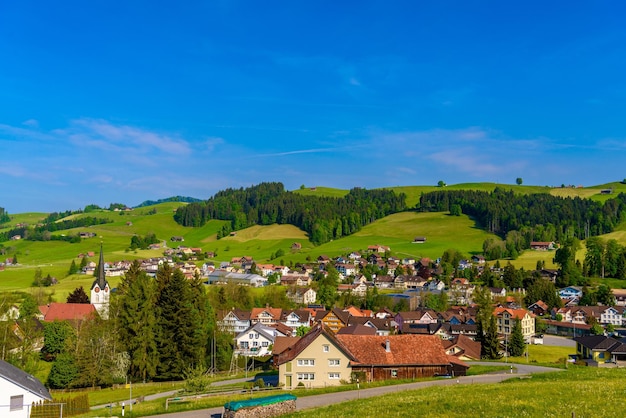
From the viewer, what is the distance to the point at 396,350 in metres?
46.8

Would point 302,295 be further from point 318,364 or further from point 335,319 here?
point 318,364

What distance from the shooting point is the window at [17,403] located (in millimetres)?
30891

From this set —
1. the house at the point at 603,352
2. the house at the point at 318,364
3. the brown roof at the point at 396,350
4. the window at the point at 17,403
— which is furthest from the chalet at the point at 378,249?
the window at the point at 17,403

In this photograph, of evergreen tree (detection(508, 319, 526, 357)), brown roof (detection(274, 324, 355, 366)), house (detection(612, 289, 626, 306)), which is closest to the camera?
brown roof (detection(274, 324, 355, 366))

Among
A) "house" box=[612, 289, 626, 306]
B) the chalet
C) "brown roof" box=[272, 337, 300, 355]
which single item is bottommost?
"brown roof" box=[272, 337, 300, 355]

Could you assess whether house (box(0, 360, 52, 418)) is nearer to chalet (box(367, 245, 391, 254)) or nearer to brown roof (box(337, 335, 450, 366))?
brown roof (box(337, 335, 450, 366))

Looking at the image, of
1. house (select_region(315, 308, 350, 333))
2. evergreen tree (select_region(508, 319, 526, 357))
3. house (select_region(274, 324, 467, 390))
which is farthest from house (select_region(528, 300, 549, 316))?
house (select_region(274, 324, 467, 390))

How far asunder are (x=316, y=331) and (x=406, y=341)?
856 cm

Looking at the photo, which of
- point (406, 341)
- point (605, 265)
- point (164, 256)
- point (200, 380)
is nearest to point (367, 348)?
point (406, 341)

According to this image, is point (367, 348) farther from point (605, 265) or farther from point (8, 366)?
point (605, 265)

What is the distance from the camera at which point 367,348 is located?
46.8 m

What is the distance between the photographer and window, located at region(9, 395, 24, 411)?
101ft

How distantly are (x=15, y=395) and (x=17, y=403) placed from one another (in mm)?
514

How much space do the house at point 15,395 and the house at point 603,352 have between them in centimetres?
5680
